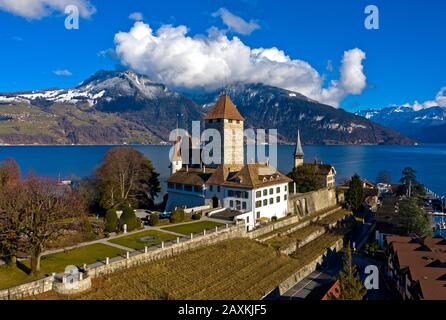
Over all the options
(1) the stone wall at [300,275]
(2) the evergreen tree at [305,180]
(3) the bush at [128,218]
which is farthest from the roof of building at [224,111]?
(1) the stone wall at [300,275]

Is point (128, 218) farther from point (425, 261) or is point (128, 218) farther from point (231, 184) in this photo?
point (425, 261)

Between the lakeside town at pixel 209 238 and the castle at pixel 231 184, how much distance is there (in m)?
0.18

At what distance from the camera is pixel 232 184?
2025 inches

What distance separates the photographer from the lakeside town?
2780cm

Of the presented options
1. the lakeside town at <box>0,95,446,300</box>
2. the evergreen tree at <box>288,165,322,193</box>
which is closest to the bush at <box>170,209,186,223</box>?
the lakeside town at <box>0,95,446,300</box>

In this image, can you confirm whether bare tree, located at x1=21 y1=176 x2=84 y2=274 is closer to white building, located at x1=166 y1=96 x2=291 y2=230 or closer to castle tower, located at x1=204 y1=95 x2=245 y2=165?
white building, located at x1=166 y1=96 x2=291 y2=230

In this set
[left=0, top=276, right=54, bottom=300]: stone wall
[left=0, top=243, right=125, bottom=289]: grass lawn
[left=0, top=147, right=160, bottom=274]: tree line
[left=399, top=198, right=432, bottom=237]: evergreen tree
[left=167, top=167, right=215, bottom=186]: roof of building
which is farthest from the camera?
[left=167, top=167, right=215, bottom=186]: roof of building

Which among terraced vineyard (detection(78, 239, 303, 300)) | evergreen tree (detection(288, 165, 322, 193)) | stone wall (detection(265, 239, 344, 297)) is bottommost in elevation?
stone wall (detection(265, 239, 344, 297))

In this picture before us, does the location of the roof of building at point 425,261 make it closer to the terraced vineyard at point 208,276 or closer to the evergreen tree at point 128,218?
the terraced vineyard at point 208,276

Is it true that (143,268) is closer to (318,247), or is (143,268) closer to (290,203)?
(318,247)

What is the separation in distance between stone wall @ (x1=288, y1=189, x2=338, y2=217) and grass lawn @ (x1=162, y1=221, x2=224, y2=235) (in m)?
18.5

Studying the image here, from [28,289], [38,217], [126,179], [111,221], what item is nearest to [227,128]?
[126,179]

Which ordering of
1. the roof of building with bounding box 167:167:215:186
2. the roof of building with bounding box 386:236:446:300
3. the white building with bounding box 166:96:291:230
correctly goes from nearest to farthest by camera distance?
1. the roof of building with bounding box 386:236:446:300
2. the white building with bounding box 166:96:291:230
3. the roof of building with bounding box 167:167:215:186
